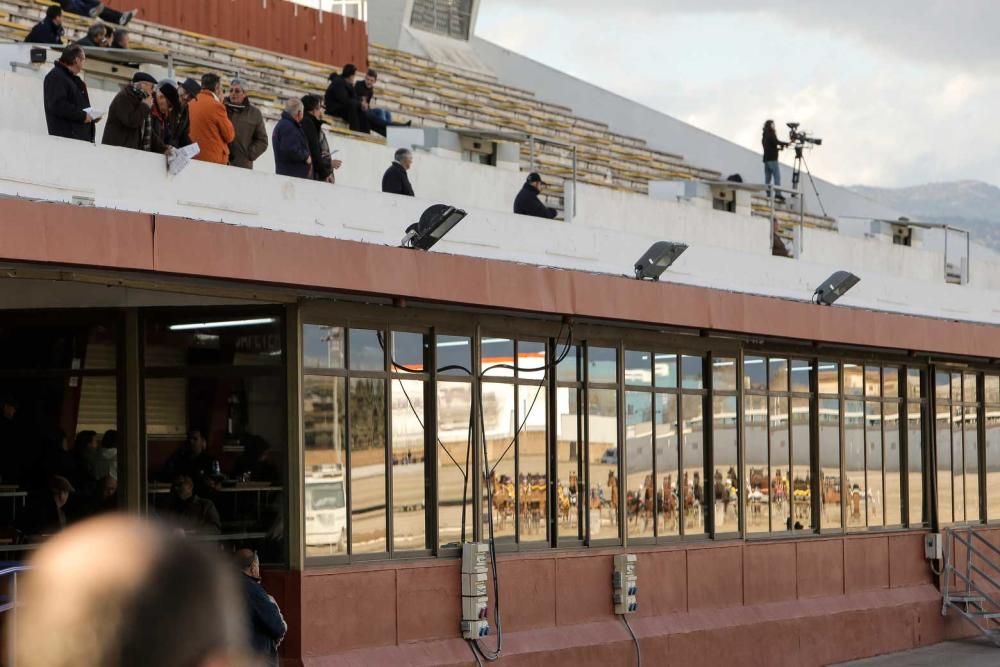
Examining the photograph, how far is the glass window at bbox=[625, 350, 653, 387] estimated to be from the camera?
52.3 feet

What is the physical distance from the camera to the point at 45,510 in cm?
1214

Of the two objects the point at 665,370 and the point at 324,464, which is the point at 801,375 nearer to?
the point at 665,370

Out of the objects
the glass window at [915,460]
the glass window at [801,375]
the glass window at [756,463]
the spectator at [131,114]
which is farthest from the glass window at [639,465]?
the glass window at [915,460]

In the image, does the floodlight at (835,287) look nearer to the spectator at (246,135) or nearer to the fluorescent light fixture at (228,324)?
the spectator at (246,135)

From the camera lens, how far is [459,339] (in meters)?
13.8

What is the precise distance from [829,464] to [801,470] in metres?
0.54

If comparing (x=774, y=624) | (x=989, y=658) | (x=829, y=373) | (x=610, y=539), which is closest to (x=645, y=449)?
(x=610, y=539)

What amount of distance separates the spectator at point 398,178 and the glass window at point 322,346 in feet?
11.0

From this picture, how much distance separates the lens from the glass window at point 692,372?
661 inches

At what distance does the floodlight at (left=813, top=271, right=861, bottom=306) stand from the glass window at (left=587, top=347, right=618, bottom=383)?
3.08 m

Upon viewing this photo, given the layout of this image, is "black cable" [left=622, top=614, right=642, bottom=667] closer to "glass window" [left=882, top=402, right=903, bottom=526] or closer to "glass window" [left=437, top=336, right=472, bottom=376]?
"glass window" [left=437, top=336, right=472, bottom=376]

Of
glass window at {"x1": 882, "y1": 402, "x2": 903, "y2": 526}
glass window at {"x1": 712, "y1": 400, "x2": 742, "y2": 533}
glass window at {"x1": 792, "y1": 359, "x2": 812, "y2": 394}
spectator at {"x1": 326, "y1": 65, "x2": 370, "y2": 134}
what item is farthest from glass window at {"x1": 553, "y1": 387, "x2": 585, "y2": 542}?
glass window at {"x1": 882, "y1": 402, "x2": 903, "y2": 526}

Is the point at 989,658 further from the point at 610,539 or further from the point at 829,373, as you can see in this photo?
the point at 610,539

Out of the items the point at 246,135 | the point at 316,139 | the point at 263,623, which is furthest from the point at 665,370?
the point at 263,623
